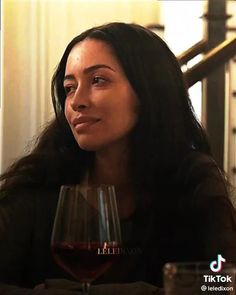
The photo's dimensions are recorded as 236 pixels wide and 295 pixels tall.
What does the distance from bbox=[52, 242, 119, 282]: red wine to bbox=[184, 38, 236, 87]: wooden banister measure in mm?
1180

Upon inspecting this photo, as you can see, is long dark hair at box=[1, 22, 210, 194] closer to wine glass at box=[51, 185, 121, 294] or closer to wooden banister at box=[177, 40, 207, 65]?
wine glass at box=[51, 185, 121, 294]

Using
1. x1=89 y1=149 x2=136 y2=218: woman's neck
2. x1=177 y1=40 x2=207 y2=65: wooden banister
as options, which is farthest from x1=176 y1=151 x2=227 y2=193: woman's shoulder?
x1=177 y1=40 x2=207 y2=65: wooden banister

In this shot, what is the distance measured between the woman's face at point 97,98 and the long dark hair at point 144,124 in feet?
0.08

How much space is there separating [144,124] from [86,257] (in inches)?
24.3

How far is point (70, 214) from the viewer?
0.68m

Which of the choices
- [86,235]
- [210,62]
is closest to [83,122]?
[86,235]

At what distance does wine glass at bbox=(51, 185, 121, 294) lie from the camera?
659 mm

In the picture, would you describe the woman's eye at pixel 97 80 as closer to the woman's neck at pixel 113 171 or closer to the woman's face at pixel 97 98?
the woman's face at pixel 97 98

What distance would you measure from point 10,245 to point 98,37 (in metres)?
0.45

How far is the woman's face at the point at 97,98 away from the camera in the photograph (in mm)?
1118

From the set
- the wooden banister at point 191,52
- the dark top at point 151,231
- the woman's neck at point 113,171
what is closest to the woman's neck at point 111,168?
the woman's neck at point 113,171

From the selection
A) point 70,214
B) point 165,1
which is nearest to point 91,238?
point 70,214

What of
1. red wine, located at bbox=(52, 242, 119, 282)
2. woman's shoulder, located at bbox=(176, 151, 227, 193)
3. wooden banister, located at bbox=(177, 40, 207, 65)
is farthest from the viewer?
wooden banister, located at bbox=(177, 40, 207, 65)

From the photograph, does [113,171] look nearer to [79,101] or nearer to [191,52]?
[79,101]
